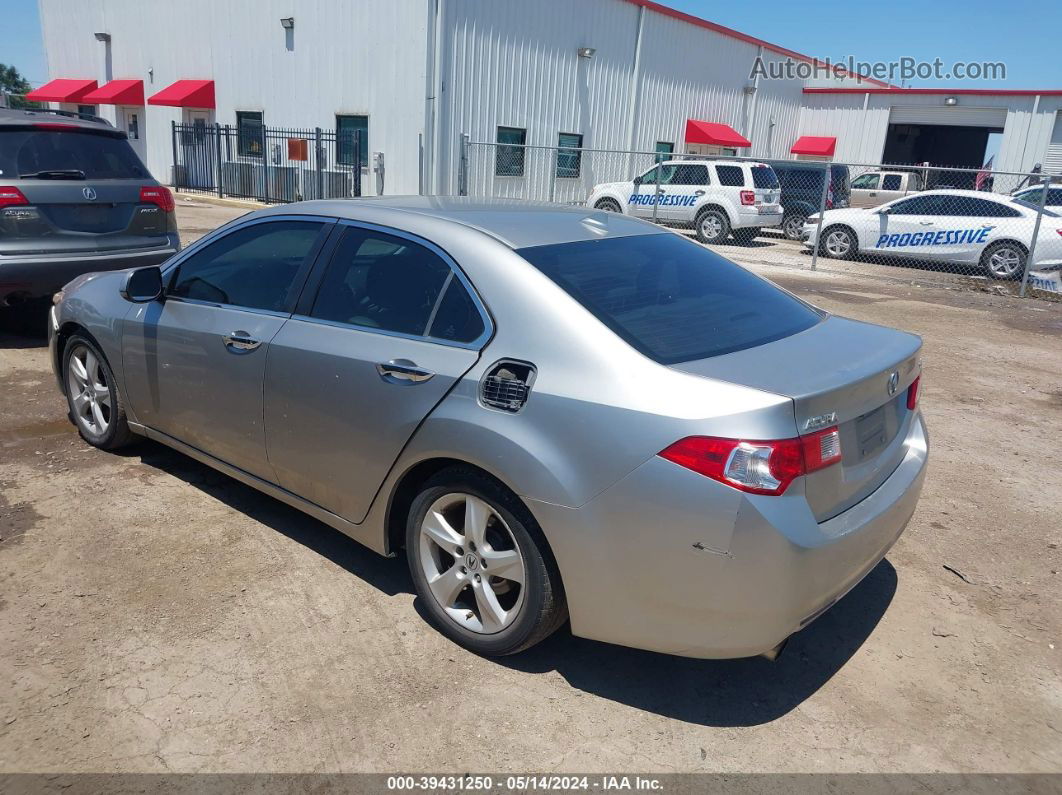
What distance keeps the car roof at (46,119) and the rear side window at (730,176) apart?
13196 mm

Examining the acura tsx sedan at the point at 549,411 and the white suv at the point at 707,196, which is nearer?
the acura tsx sedan at the point at 549,411

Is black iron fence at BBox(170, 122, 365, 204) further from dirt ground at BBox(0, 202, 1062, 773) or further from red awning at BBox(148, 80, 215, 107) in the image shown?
dirt ground at BBox(0, 202, 1062, 773)

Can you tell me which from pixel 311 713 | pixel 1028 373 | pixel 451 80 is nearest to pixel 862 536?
pixel 311 713

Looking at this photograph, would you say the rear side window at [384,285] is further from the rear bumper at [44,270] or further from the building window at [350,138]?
the building window at [350,138]

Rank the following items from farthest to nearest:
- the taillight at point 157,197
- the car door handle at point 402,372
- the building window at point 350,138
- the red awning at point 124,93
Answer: the red awning at point 124,93
the building window at point 350,138
the taillight at point 157,197
the car door handle at point 402,372

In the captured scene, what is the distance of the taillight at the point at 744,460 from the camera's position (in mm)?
2396

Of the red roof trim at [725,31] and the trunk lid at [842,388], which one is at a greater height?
the red roof trim at [725,31]

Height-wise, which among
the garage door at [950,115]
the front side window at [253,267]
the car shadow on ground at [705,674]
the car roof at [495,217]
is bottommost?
the car shadow on ground at [705,674]

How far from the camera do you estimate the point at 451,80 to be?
19.5m

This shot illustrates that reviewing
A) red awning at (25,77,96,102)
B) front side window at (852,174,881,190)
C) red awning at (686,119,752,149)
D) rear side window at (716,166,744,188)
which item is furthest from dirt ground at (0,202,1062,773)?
red awning at (25,77,96,102)

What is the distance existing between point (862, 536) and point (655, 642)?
0.77m

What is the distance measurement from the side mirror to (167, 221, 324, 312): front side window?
7 cm

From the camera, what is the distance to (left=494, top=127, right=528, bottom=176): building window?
2106cm

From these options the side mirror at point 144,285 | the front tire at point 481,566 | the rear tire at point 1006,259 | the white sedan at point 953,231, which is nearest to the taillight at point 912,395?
the front tire at point 481,566
